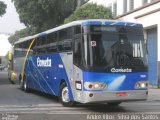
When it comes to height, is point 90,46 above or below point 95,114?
above

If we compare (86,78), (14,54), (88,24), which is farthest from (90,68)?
(14,54)

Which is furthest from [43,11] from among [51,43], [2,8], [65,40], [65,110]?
[65,110]

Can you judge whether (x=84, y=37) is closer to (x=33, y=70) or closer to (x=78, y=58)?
(x=78, y=58)

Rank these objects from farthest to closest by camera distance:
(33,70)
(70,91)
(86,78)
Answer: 1. (33,70)
2. (70,91)
3. (86,78)

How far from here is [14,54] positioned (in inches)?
1218

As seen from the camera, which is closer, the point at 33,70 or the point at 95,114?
the point at 95,114

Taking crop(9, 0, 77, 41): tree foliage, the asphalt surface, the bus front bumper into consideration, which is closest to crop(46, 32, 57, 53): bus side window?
the asphalt surface

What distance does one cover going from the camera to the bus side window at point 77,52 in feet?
53.0

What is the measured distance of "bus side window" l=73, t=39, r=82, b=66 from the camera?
16156 millimetres

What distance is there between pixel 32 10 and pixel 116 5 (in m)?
15.1

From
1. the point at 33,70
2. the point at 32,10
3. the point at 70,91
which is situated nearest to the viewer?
the point at 70,91

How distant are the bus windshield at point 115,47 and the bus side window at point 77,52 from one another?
0.48 meters

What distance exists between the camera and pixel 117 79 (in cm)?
1589

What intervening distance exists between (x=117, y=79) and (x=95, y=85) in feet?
2.83
